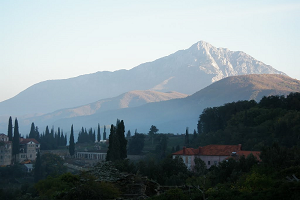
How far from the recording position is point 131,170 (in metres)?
50.6

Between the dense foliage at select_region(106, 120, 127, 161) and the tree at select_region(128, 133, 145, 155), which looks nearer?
the dense foliage at select_region(106, 120, 127, 161)

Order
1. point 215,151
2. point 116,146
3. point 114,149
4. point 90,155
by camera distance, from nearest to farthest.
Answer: point 114,149 < point 116,146 < point 215,151 < point 90,155

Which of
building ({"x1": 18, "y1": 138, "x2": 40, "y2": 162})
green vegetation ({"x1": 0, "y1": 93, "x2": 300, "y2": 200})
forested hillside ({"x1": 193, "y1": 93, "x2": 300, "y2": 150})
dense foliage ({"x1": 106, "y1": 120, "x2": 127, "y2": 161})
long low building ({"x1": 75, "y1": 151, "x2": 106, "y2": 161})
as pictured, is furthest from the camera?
building ({"x1": 18, "y1": 138, "x2": 40, "y2": 162})

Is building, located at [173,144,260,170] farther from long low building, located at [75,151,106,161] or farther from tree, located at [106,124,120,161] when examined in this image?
long low building, located at [75,151,106,161]

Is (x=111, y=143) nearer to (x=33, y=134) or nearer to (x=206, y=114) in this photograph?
(x=206, y=114)

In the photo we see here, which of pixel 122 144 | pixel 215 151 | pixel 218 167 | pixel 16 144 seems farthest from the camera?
pixel 16 144

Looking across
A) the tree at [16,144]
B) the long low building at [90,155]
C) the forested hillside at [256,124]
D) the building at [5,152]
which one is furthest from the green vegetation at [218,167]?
the building at [5,152]

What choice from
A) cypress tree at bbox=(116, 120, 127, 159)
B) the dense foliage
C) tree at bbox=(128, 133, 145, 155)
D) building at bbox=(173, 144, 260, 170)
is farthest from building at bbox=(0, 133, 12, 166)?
building at bbox=(173, 144, 260, 170)

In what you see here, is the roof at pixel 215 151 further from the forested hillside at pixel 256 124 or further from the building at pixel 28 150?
the building at pixel 28 150

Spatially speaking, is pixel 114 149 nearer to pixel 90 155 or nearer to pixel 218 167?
pixel 218 167

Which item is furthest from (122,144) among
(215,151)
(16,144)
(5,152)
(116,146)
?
(16,144)

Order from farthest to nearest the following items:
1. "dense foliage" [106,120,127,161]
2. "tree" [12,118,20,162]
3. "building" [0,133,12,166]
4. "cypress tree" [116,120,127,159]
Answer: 1. "tree" [12,118,20,162]
2. "building" [0,133,12,166]
3. "cypress tree" [116,120,127,159]
4. "dense foliage" [106,120,127,161]

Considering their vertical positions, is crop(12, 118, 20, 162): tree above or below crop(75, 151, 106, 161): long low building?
above

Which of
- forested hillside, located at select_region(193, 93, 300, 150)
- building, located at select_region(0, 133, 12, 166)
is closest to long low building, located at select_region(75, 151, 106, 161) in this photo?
building, located at select_region(0, 133, 12, 166)
